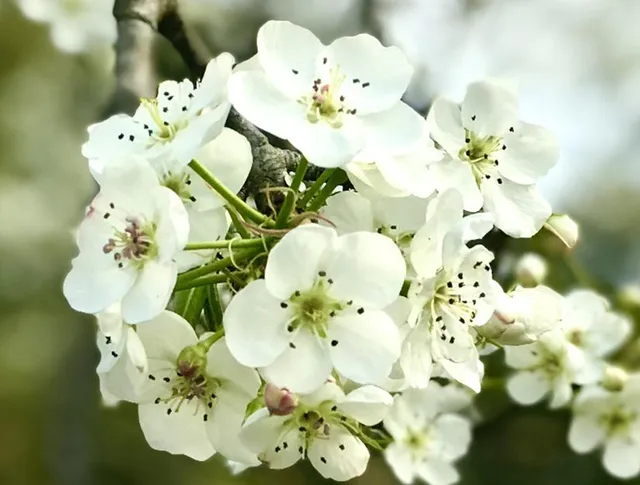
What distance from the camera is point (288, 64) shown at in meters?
0.39

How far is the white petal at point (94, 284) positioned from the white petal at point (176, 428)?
8 cm

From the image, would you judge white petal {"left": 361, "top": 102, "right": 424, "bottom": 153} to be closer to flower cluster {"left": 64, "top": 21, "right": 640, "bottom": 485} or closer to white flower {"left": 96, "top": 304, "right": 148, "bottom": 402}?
flower cluster {"left": 64, "top": 21, "right": 640, "bottom": 485}

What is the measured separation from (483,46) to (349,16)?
32cm

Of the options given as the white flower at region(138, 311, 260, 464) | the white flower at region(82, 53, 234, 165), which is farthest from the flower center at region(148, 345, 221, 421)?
the white flower at region(82, 53, 234, 165)

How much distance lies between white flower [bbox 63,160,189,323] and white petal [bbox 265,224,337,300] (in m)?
0.04

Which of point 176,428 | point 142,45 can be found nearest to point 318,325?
point 176,428

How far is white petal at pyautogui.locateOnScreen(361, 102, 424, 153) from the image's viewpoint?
0.37 m

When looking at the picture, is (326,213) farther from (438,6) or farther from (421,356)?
(438,6)

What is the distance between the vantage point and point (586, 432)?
861mm

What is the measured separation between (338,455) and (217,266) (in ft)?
0.41

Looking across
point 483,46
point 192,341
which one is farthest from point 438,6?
point 192,341

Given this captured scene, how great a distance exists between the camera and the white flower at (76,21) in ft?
3.64

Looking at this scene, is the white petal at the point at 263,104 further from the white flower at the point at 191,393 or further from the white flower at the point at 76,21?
the white flower at the point at 76,21

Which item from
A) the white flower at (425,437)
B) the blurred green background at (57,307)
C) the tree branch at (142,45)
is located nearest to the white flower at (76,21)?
the blurred green background at (57,307)
